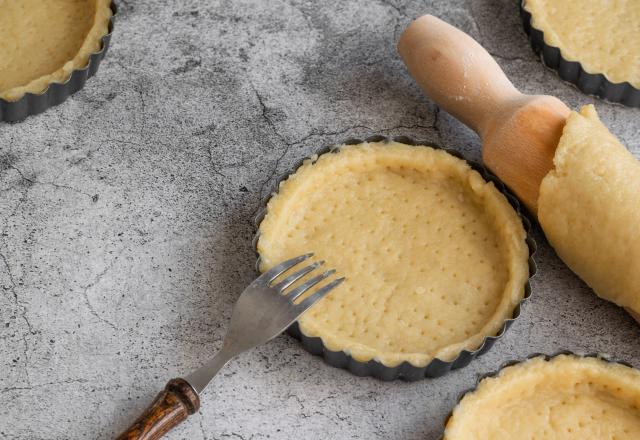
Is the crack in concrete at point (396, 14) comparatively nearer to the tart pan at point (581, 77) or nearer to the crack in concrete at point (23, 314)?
the tart pan at point (581, 77)

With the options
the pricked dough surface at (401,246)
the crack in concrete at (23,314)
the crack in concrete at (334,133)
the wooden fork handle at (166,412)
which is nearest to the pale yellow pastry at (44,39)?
the crack in concrete at (23,314)

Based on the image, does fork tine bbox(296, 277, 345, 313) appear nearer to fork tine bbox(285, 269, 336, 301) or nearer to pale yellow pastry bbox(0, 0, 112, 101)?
fork tine bbox(285, 269, 336, 301)

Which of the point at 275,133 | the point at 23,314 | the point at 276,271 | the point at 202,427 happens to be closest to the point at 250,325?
the point at 276,271

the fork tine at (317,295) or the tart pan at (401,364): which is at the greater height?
the fork tine at (317,295)

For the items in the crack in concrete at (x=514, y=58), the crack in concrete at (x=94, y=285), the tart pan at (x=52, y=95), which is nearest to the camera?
the crack in concrete at (x=94, y=285)

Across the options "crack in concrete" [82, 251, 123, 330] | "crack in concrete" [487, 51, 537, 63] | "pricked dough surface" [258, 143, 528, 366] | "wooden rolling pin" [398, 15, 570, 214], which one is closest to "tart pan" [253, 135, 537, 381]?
"pricked dough surface" [258, 143, 528, 366]

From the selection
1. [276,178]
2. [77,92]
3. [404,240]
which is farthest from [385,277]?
[77,92]
